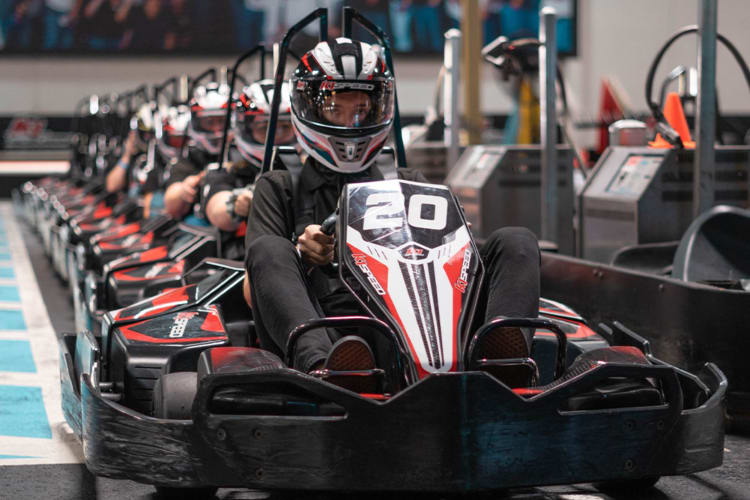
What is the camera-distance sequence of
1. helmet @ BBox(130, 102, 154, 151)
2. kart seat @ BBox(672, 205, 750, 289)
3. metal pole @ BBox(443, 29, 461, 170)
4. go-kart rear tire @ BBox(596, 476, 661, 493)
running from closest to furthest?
go-kart rear tire @ BBox(596, 476, 661, 493) < kart seat @ BBox(672, 205, 750, 289) < metal pole @ BBox(443, 29, 461, 170) < helmet @ BBox(130, 102, 154, 151)

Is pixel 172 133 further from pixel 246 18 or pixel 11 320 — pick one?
pixel 246 18

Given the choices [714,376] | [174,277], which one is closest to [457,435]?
[714,376]

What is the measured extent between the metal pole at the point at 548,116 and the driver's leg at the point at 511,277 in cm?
305

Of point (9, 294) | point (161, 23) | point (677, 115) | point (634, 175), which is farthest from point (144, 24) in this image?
point (634, 175)

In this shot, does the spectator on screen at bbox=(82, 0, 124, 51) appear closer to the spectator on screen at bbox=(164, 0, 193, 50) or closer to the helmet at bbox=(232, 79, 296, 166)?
the spectator on screen at bbox=(164, 0, 193, 50)

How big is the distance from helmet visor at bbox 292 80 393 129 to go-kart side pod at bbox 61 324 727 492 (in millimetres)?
996

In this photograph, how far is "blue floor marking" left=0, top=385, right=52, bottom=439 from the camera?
3738mm

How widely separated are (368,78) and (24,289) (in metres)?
5.05

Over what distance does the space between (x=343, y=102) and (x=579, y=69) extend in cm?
1706

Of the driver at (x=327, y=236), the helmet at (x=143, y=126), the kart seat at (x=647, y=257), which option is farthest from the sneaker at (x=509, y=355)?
the helmet at (x=143, y=126)

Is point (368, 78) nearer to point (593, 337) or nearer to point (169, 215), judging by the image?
point (593, 337)

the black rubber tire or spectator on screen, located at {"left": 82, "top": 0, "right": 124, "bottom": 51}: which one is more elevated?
spectator on screen, located at {"left": 82, "top": 0, "right": 124, "bottom": 51}

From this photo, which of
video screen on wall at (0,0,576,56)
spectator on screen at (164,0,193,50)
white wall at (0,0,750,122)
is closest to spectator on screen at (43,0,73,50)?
video screen on wall at (0,0,576,56)

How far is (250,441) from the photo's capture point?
2537 millimetres
